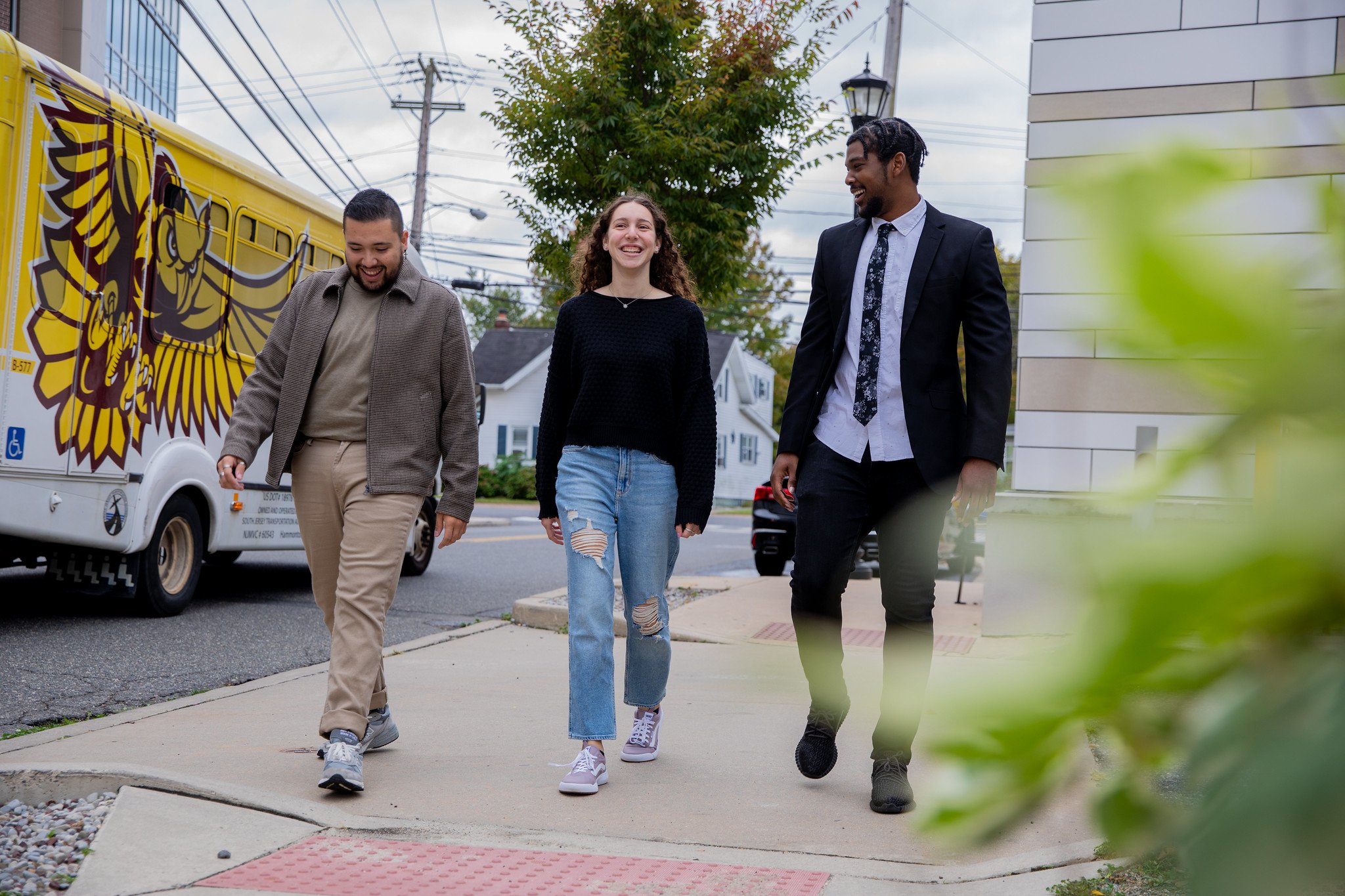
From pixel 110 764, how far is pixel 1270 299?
12.3 feet

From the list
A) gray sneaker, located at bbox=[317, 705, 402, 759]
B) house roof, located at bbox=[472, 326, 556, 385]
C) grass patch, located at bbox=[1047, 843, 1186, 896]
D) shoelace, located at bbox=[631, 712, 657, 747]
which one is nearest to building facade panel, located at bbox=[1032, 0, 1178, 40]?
grass patch, located at bbox=[1047, 843, 1186, 896]

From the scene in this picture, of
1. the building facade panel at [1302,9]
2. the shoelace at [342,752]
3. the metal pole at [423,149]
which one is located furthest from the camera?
the metal pole at [423,149]

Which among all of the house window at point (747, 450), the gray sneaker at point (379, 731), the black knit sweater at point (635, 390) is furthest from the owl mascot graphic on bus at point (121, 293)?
the house window at point (747, 450)

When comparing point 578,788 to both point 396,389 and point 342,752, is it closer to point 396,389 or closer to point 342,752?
point 342,752

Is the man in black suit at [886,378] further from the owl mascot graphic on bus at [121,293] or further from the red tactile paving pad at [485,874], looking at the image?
the owl mascot graphic on bus at [121,293]

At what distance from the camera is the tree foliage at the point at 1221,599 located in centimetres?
28

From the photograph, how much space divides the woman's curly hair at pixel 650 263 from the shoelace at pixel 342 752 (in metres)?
1.61

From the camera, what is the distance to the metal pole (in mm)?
28516

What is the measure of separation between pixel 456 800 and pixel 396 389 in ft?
4.10

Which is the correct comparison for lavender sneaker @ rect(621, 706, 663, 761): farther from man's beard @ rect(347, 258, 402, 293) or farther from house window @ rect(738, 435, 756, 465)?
house window @ rect(738, 435, 756, 465)

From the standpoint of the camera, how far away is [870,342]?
11.2ft

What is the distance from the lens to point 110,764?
3504 millimetres

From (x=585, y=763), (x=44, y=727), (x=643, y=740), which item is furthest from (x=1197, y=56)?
(x=44, y=727)

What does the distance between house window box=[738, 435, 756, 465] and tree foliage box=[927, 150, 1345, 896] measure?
49.9 m
